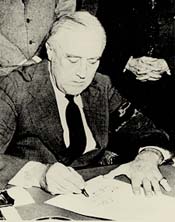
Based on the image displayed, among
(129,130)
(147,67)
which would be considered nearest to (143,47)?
(147,67)

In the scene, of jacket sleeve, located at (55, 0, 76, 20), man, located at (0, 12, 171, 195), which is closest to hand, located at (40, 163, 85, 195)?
man, located at (0, 12, 171, 195)

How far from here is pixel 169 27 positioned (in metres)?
1.54

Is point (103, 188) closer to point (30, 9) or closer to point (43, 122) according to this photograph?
point (43, 122)

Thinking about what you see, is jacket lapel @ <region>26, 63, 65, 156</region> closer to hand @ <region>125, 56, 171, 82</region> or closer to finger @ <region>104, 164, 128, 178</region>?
finger @ <region>104, 164, 128, 178</region>

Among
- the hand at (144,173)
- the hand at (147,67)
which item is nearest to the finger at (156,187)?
the hand at (144,173)

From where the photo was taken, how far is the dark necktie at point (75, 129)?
147cm

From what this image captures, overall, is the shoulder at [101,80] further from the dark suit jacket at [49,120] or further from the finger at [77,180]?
the finger at [77,180]

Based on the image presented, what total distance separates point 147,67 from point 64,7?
36cm

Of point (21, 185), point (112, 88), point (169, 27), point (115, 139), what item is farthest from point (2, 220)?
point (169, 27)

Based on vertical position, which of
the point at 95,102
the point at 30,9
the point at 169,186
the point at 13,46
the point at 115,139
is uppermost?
the point at 30,9

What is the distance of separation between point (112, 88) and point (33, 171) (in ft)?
1.28

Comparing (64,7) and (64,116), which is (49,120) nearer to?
(64,116)

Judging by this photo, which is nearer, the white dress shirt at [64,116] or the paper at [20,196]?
the paper at [20,196]

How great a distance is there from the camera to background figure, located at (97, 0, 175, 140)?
1477 mm
